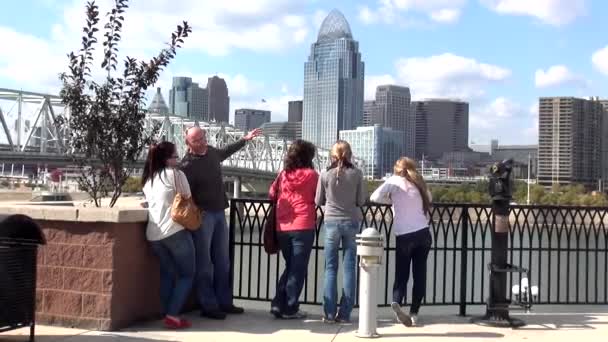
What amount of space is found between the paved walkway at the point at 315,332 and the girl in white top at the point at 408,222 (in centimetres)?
40

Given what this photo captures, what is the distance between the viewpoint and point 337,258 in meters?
7.57

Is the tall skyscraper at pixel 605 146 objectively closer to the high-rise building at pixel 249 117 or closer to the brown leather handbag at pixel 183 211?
the high-rise building at pixel 249 117

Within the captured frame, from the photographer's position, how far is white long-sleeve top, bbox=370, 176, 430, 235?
25.0 feet

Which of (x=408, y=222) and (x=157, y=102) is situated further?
(x=157, y=102)

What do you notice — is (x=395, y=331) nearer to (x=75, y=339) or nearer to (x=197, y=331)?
(x=197, y=331)

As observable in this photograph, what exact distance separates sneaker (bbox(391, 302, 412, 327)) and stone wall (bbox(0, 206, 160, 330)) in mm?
2605

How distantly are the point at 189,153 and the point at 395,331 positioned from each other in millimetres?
2789

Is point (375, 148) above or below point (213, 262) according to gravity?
above

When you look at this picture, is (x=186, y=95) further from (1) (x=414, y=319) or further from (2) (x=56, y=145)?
(1) (x=414, y=319)

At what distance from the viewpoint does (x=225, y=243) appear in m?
7.82

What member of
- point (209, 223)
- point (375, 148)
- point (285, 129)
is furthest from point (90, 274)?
point (285, 129)

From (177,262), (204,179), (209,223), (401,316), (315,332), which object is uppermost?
(204,179)

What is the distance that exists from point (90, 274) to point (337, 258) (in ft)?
8.04

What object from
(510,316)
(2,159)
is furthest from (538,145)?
(510,316)
